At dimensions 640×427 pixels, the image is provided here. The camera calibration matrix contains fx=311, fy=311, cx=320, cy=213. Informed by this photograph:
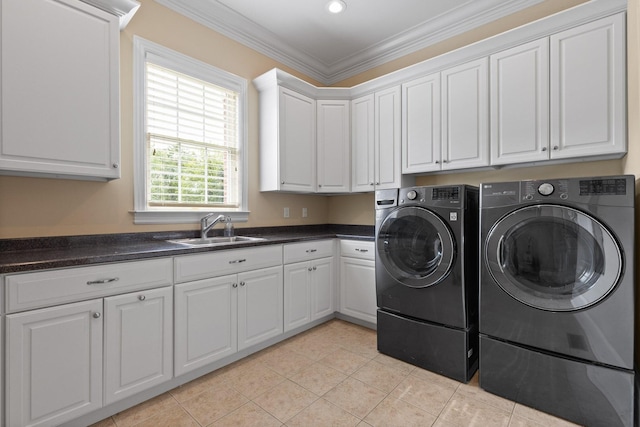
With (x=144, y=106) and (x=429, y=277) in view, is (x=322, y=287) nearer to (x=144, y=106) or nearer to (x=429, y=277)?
(x=429, y=277)

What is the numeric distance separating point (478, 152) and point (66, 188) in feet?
9.82

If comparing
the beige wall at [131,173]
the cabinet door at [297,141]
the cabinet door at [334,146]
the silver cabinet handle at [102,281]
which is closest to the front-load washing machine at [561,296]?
the beige wall at [131,173]

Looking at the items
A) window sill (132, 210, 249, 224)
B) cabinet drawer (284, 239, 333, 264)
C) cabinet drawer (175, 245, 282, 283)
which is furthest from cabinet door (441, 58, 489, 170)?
window sill (132, 210, 249, 224)

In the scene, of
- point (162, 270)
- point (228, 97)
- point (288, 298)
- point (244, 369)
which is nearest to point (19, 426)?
point (162, 270)

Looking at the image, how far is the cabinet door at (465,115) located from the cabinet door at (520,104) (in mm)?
65

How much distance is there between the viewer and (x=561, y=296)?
173cm

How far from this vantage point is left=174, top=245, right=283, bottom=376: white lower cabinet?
6.54 feet

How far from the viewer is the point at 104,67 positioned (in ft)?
6.24

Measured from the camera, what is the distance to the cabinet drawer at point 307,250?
8.79ft

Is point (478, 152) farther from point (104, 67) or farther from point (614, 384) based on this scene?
point (104, 67)

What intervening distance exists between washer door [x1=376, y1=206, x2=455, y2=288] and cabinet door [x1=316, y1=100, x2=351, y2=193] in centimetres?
106

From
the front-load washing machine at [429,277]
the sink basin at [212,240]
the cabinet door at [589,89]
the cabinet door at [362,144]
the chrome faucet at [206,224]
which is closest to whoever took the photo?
the cabinet door at [589,89]

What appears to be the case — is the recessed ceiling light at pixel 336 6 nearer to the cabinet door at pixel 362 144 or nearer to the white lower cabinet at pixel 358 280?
the cabinet door at pixel 362 144

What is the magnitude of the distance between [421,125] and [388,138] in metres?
0.35
